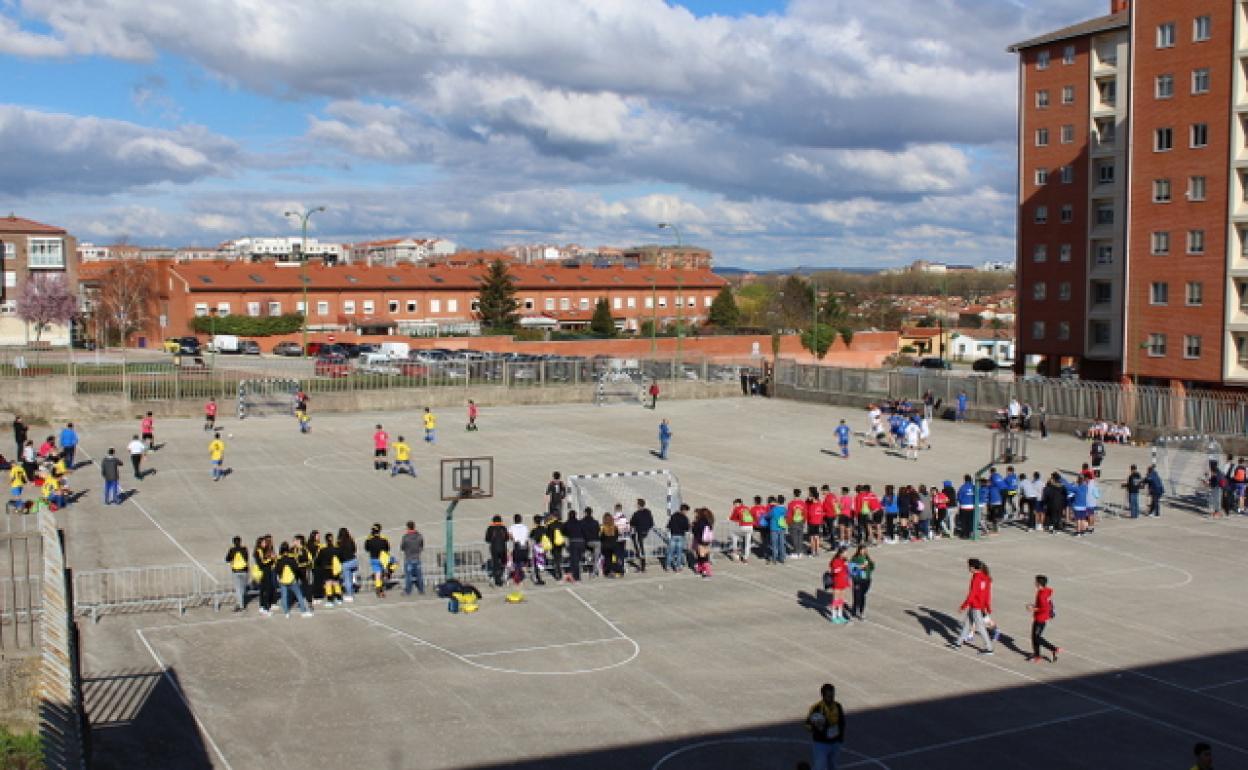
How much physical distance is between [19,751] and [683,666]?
8.53 m

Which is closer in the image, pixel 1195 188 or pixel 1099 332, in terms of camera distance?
pixel 1195 188

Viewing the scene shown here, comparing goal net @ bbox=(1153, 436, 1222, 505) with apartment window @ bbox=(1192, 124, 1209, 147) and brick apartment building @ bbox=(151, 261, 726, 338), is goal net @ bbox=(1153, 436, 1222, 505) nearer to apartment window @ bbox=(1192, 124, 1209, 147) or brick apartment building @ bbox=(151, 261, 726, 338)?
apartment window @ bbox=(1192, 124, 1209, 147)

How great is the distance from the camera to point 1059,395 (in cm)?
4456

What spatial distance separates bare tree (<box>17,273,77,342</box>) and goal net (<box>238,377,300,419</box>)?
3501 cm

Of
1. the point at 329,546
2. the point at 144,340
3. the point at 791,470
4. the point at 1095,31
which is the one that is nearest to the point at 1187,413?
the point at 791,470

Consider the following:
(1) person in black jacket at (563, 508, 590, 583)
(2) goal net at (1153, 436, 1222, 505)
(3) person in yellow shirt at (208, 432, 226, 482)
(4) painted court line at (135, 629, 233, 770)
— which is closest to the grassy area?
(4) painted court line at (135, 629, 233, 770)

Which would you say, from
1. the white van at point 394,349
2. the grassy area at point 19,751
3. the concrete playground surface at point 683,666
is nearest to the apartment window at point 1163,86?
the concrete playground surface at point 683,666

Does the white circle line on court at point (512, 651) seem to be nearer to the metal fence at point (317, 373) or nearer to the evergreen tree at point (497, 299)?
the metal fence at point (317, 373)

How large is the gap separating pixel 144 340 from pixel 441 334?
2152 cm

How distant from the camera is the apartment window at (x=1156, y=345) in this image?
5438cm

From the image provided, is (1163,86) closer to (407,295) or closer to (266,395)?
(266,395)

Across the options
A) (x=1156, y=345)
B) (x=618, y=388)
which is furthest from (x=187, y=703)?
(x=1156, y=345)

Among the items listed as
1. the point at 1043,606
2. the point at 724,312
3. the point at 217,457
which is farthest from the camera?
the point at 724,312

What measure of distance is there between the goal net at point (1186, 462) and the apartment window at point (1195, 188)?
715 inches
